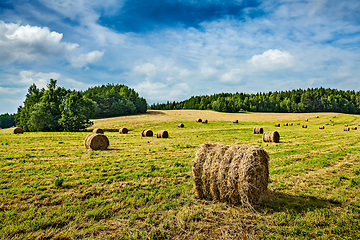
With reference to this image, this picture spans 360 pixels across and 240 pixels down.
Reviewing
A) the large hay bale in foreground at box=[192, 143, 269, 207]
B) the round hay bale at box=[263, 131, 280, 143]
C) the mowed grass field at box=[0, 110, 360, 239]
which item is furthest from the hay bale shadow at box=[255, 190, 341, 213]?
the round hay bale at box=[263, 131, 280, 143]

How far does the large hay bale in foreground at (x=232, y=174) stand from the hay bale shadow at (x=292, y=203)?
1.07ft

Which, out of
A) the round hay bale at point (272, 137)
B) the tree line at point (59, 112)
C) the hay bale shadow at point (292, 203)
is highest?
the tree line at point (59, 112)

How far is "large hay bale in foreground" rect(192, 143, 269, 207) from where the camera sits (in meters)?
7.12

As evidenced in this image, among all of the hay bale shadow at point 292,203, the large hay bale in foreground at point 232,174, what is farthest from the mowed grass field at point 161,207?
the large hay bale in foreground at point 232,174

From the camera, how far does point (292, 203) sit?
24.1 feet

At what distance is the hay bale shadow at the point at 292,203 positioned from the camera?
691cm

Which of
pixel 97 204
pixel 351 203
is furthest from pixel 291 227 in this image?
pixel 97 204

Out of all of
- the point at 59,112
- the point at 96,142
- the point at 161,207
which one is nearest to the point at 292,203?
the point at 161,207

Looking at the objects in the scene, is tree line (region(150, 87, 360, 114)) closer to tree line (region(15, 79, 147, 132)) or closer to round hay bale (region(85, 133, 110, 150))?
tree line (region(15, 79, 147, 132))

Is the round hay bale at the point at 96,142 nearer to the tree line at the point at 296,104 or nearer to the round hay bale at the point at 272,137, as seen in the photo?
the round hay bale at the point at 272,137

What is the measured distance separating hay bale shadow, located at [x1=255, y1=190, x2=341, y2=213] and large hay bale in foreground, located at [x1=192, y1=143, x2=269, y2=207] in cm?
33

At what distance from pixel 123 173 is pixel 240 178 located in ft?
21.1

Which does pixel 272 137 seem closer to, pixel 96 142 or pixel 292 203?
pixel 292 203

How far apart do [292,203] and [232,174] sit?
2.44 m
